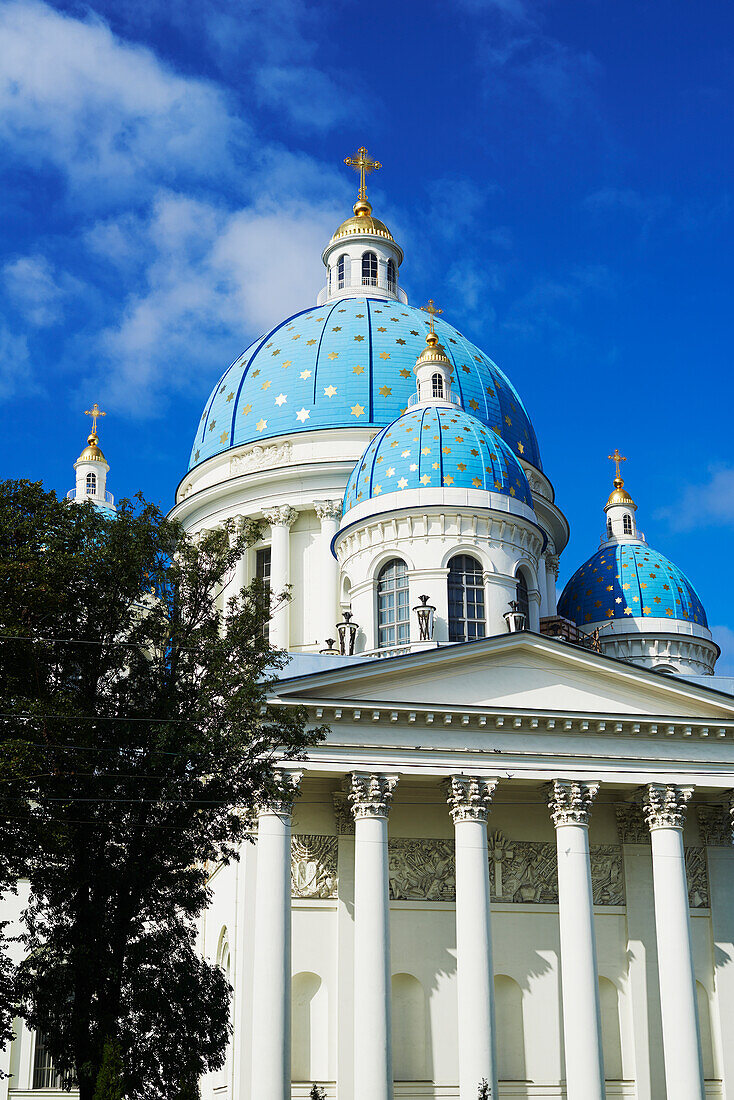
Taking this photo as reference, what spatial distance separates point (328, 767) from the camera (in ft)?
101

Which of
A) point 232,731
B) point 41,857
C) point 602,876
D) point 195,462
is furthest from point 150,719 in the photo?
point 195,462

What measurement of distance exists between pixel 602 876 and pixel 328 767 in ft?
27.0

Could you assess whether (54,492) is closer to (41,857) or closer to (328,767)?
(41,857)

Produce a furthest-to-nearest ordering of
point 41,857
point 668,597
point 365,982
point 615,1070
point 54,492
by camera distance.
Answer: point 668,597
point 615,1070
point 365,982
point 54,492
point 41,857

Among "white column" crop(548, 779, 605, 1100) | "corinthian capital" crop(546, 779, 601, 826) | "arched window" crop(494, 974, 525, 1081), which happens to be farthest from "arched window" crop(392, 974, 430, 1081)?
"corinthian capital" crop(546, 779, 601, 826)

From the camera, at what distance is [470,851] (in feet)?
102

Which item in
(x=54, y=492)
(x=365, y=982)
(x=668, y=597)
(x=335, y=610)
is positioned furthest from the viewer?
(x=668, y=597)

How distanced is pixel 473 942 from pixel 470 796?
3205mm

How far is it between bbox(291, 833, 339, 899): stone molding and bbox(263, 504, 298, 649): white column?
10723 mm

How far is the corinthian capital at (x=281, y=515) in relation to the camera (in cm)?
4428

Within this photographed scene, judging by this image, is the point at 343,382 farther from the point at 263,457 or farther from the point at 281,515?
the point at 281,515

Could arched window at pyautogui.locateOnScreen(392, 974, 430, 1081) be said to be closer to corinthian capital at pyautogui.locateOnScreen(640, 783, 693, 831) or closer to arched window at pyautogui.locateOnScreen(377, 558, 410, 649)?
corinthian capital at pyautogui.locateOnScreen(640, 783, 693, 831)

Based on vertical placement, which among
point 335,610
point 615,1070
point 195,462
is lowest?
point 615,1070

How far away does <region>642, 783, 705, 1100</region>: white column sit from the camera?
30547 mm
